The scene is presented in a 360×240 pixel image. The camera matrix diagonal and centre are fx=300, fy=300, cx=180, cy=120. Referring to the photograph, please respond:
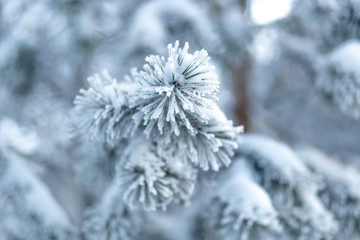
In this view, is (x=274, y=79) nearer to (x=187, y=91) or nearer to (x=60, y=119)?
(x=60, y=119)

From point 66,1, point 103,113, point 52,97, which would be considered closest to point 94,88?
point 103,113

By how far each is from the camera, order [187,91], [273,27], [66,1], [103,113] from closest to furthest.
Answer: [187,91]
[103,113]
[66,1]
[273,27]

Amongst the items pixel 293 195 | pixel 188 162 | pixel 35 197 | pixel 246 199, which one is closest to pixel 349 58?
pixel 293 195

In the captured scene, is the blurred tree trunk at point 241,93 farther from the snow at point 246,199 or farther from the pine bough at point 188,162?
the snow at point 246,199

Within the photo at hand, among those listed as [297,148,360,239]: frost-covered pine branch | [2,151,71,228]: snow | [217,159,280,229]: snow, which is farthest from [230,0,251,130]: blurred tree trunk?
[2,151,71,228]: snow

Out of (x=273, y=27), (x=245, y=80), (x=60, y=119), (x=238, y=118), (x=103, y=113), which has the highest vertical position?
(x=273, y=27)

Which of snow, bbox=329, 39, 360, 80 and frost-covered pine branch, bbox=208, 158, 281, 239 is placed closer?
frost-covered pine branch, bbox=208, 158, 281, 239

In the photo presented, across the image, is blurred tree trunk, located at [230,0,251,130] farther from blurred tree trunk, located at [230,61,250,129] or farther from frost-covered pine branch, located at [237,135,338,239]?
frost-covered pine branch, located at [237,135,338,239]

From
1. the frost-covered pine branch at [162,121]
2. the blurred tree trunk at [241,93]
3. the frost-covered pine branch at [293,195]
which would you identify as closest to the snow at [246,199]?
the frost-covered pine branch at [293,195]

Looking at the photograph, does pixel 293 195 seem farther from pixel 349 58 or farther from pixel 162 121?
pixel 162 121
